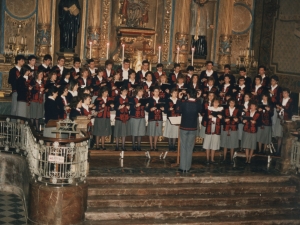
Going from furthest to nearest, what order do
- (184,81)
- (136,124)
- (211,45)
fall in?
(211,45), (184,81), (136,124)

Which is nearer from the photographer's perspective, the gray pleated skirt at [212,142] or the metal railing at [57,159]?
the metal railing at [57,159]

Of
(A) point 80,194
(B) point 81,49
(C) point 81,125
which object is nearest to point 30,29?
(B) point 81,49

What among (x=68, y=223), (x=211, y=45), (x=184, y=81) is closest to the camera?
(x=68, y=223)

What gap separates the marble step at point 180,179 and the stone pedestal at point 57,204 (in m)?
1.10

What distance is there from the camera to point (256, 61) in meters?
22.7

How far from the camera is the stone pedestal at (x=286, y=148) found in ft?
50.9

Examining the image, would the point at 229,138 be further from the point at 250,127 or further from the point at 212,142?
the point at 250,127

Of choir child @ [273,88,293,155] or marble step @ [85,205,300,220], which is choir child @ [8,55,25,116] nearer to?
marble step @ [85,205,300,220]

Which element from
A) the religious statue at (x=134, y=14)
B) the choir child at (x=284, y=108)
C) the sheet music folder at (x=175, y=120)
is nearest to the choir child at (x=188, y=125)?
the sheet music folder at (x=175, y=120)

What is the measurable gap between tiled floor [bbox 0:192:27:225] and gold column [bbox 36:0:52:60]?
20.6ft

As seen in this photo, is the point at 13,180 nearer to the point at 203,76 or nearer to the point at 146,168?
the point at 146,168

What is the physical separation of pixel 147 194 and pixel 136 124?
265cm

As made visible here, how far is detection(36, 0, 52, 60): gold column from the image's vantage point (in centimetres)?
2022

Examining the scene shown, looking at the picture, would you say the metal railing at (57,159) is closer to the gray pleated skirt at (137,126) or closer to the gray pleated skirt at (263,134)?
the gray pleated skirt at (137,126)
